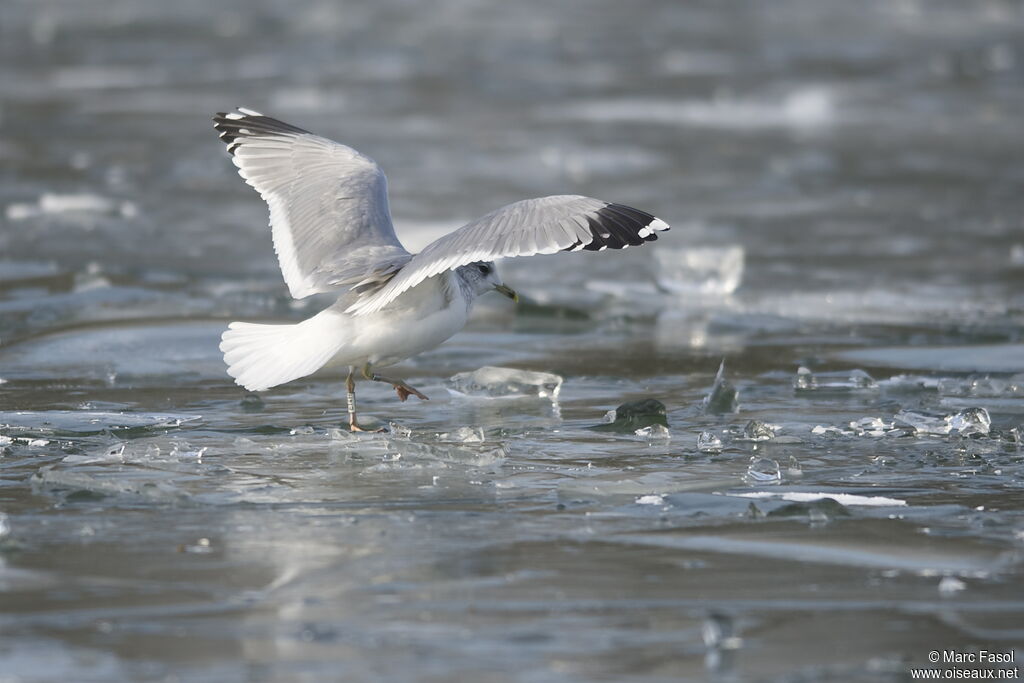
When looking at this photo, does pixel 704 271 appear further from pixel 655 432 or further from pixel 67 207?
pixel 67 207

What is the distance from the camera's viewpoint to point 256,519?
14.4 ft

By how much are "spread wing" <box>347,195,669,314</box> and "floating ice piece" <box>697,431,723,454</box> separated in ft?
2.41

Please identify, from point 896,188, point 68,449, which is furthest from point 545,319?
point 896,188

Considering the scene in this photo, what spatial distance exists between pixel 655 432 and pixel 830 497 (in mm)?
1162

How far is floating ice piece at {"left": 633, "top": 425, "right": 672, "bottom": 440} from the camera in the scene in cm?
564

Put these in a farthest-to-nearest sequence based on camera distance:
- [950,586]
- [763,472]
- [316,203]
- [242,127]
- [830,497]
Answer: [242,127]
[316,203]
[763,472]
[830,497]
[950,586]

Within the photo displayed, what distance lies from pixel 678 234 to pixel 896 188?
2844mm

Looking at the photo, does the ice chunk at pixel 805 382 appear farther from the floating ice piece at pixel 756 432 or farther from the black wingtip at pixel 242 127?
the black wingtip at pixel 242 127

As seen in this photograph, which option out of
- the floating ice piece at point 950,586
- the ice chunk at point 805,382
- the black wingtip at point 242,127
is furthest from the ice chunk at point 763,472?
the black wingtip at point 242,127

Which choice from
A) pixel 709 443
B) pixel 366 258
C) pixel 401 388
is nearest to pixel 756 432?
pixel 709 443

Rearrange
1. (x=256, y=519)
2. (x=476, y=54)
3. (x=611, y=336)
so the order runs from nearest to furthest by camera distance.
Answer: (x=256, y=519) < (x=611, y=336) < (x=476, y=54)

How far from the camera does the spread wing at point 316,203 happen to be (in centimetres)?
620

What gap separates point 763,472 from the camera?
4996 mm

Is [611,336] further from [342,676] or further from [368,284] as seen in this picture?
[342,676]
